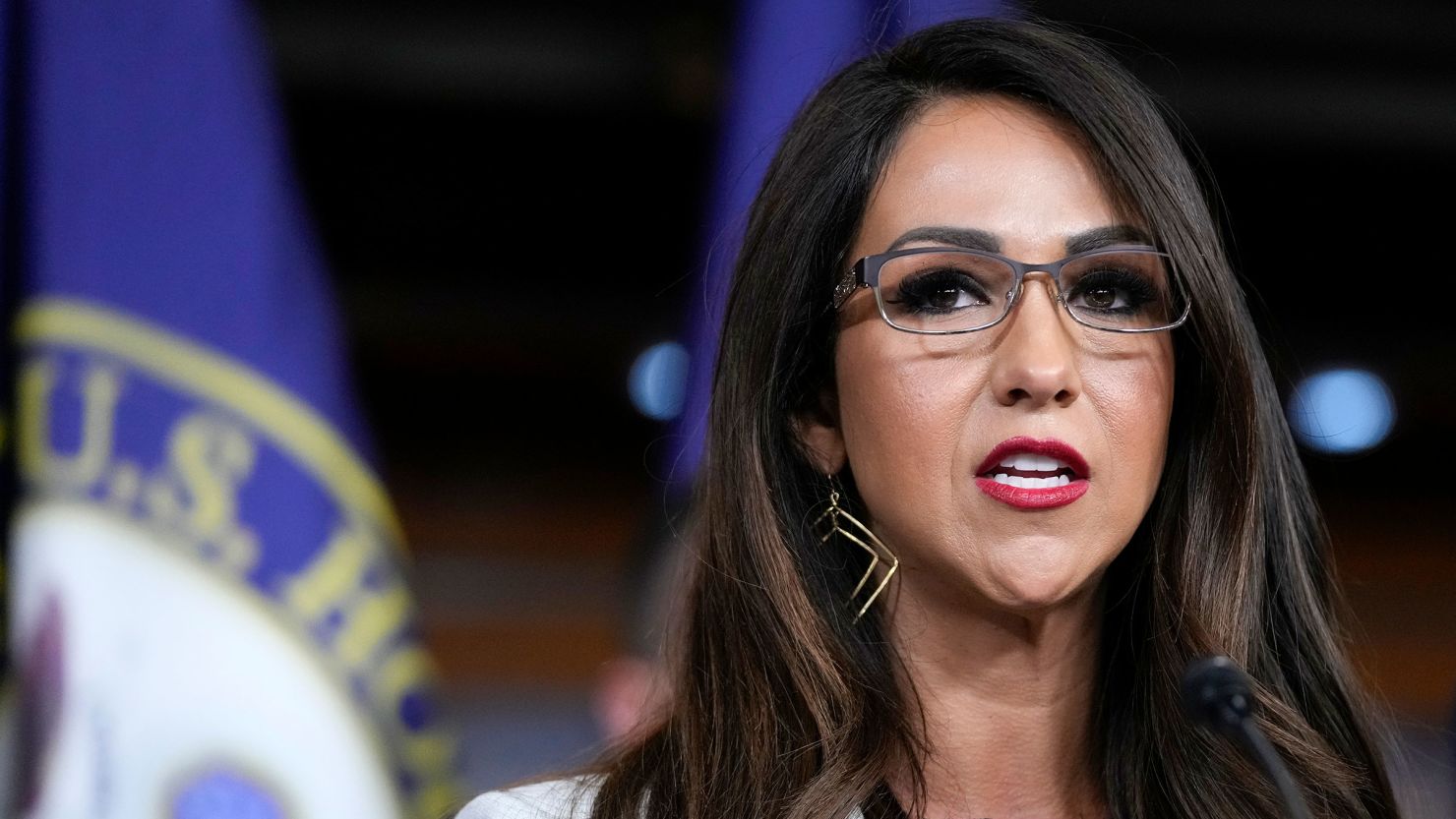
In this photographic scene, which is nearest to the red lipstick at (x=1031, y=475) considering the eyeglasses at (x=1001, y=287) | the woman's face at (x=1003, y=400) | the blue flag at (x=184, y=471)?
the woman's face at (x=1003, y=400)

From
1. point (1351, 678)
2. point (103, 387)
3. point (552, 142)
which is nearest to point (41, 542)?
point (103, 387)

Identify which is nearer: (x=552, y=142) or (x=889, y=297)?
(x=889, y=297)

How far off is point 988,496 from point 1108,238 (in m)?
0.30

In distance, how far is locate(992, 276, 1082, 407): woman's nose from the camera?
1.50 metres

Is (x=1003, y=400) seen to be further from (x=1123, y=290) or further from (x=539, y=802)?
(x=539, y=802)

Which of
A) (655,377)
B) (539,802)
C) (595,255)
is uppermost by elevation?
(595,255)

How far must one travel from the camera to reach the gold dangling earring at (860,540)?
1662 millimetres

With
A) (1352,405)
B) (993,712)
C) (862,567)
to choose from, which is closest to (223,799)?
(862,567)

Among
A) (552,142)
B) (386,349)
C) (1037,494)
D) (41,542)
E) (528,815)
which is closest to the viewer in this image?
(1037,494)

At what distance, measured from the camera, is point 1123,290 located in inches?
63.1

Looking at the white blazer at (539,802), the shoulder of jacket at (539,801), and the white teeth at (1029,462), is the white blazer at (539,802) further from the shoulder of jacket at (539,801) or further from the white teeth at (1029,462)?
the white teeth at (1029,462)

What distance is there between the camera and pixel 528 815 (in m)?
1.62

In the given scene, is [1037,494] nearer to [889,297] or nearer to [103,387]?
[889,297]

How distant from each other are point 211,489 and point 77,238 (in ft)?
1.30
